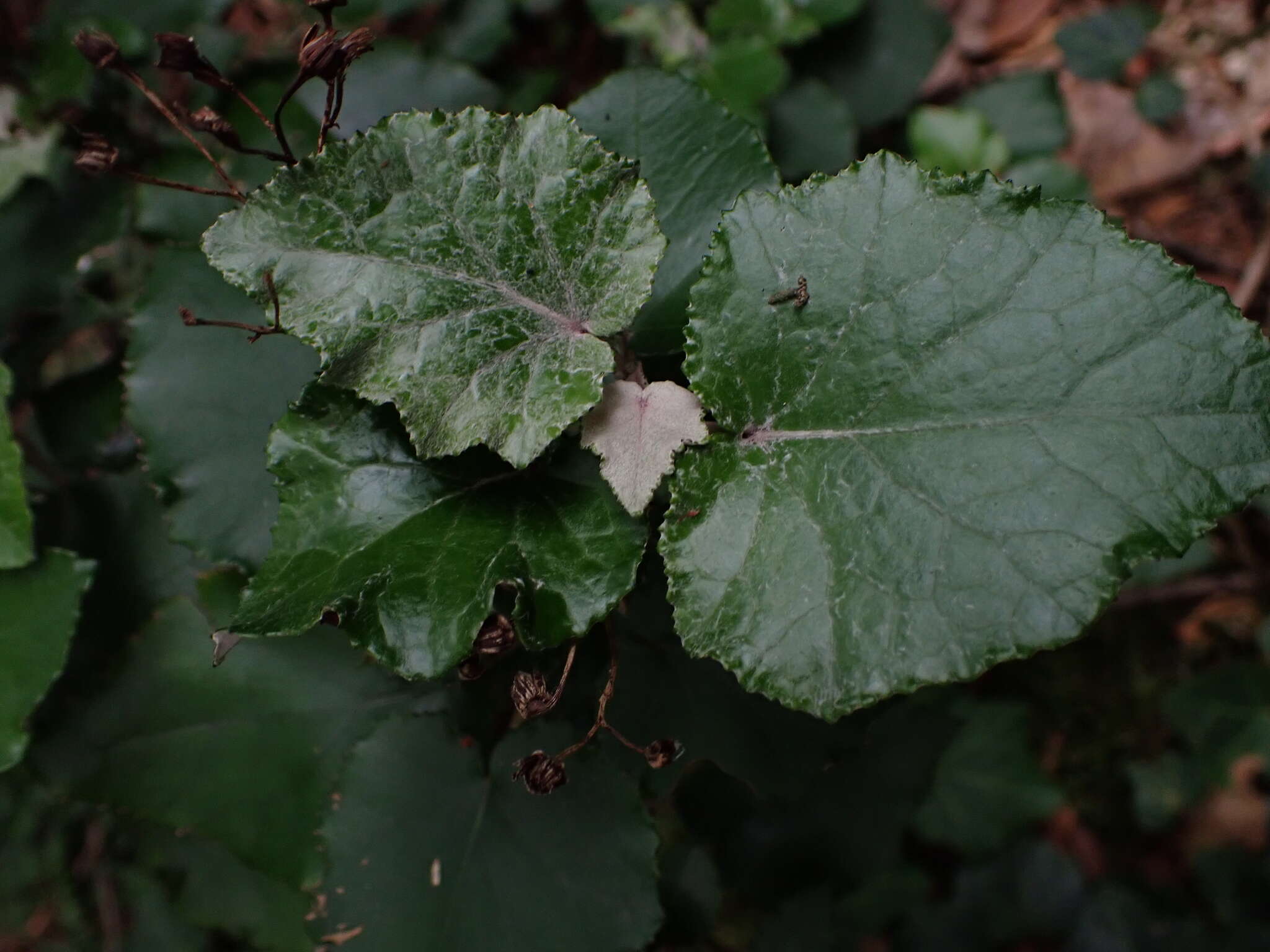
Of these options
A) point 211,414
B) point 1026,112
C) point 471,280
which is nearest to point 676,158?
point 471,280

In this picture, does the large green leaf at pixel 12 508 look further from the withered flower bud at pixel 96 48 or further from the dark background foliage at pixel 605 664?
the withered flower bud at pixel 96 48

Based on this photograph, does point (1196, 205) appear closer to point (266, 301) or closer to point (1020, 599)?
point (1020, 599)

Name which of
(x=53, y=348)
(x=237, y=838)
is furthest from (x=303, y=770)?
(x=53, y=348)

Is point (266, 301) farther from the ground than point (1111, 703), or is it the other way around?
point (266, 301)

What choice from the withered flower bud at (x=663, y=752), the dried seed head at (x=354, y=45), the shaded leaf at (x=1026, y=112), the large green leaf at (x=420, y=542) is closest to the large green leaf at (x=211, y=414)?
the large green leaf at (x=420, y=542)

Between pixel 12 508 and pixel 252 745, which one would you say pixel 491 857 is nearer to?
pixel 252 745

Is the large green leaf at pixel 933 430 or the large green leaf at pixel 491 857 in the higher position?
the large green leaf at pixel 933 430

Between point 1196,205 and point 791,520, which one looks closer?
point 791,520
